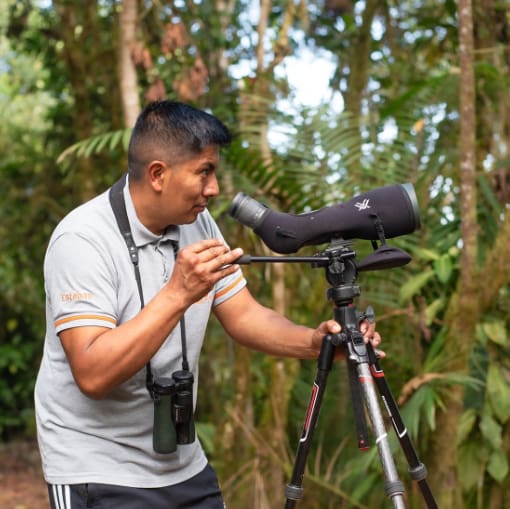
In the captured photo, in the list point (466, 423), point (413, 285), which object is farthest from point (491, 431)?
point (413, 285)

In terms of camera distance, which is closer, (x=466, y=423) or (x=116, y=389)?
(x=116, y=389)

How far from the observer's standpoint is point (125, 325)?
1947 millimetres

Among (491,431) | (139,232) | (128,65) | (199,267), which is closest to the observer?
(199,267)

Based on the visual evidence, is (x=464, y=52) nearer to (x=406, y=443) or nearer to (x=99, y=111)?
(x=406, y=443)

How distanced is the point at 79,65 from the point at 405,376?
3776 mm

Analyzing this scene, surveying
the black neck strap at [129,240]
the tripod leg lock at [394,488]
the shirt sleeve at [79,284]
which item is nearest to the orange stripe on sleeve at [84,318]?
the shirt sleeve at [79,284]

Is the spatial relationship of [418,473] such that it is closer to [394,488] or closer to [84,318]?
[394,488]

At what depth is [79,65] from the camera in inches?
253

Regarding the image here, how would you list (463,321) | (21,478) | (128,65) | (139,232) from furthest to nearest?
(21,478), (128,65), (463,321), (139,232)

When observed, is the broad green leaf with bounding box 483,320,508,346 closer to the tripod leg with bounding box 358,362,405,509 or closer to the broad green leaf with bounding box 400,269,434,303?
the broad green leaf with bounding box 400,269,434,303

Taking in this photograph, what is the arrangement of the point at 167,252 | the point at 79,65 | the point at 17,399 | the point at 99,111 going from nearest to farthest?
1. the point at 167,252
2. the point at 79,65
3. the point at 99,111
4. the point at 17,399

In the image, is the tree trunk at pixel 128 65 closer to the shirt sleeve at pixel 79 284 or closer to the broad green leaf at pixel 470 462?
Result: the broad green leaf at pixel 470 462

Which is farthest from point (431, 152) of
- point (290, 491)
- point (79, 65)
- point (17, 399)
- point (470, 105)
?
point (17, 399)

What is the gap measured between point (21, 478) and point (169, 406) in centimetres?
531
